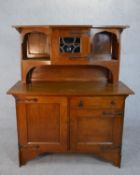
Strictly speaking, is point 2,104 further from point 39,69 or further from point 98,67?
point 98,67

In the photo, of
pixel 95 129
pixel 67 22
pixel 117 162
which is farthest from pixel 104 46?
pixel 117 162

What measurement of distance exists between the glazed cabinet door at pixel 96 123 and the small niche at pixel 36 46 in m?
0.73

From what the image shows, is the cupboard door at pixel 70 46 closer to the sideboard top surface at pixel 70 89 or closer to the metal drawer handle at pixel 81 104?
the sideboard top surface at pixel 70 89

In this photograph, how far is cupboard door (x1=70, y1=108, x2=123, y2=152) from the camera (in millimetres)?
1939

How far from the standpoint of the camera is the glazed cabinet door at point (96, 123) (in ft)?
6.28

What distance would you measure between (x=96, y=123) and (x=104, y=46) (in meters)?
0.90

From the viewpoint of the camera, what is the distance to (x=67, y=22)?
96.7 inches

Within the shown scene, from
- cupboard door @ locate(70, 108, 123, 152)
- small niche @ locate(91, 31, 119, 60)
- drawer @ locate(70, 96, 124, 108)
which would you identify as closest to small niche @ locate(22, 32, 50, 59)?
small niche @ locate(91, 31, 119, 60)

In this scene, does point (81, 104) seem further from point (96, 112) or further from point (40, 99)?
point (40, 99)

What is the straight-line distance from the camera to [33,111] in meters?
1.95

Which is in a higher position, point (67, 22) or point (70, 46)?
point (67, 22)

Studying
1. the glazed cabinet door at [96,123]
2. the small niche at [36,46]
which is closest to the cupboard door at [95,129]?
the glazed cabinet door at [96,123]

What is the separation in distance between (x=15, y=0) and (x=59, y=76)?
1.07 meters

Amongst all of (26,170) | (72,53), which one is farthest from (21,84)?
(26,170)
